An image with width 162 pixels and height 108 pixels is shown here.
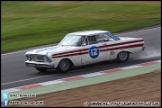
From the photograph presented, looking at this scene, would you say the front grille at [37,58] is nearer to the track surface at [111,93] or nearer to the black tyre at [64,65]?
the black tyre at [64,65]

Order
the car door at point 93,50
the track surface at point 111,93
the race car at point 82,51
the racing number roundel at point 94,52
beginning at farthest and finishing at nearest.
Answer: the racing number roundel at point 94,52 < the car door at point 93,50 < the race car at point 82,51 < the track surface at point 111,93

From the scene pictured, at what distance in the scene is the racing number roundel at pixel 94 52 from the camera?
15.6 meters

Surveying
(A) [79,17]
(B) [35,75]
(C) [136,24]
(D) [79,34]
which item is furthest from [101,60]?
(A) [79,17]

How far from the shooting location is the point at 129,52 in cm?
1667

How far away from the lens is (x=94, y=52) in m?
15.6

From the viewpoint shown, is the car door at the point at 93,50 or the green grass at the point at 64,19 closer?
the car door at the point at 93,50

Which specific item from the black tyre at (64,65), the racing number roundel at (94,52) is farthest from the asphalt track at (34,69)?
the racing number roundel at (94,52)

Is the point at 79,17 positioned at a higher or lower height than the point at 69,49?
higher

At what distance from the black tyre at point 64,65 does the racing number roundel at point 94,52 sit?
84cm

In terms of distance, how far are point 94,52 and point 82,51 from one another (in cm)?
51

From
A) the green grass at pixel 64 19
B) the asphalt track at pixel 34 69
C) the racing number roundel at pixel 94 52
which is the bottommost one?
the asphalt track at pixel 34 69

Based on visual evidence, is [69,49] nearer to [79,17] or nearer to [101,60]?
[101,60]

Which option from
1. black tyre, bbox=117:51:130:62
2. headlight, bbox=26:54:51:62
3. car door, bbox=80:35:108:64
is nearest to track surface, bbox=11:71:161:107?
car door, bbox=80:35:108:64

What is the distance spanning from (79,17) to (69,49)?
17.0 metres
